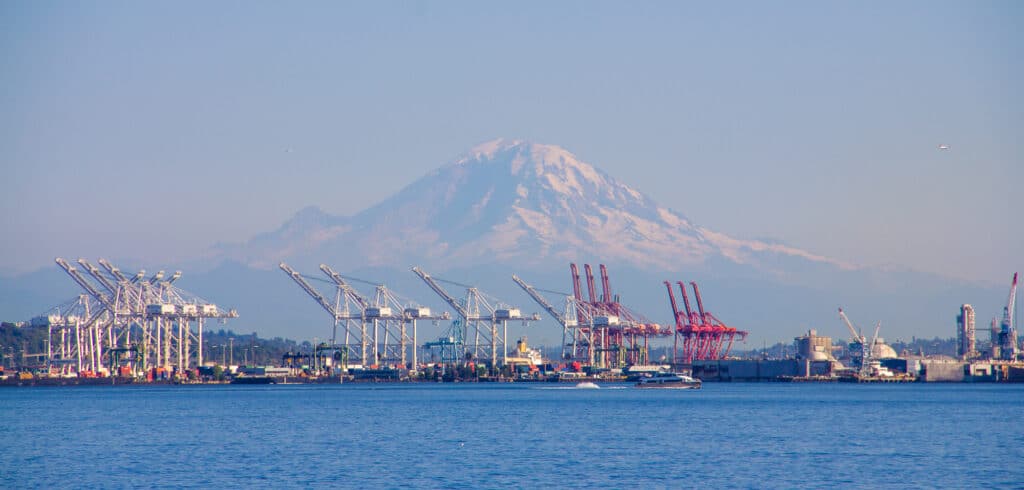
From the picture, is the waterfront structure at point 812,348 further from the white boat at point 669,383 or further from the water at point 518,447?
the water at point 518,447

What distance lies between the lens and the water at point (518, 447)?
41969 millimetres

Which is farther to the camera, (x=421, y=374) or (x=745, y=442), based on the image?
(x=421, y=374)

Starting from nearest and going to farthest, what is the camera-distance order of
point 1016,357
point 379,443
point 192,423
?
point 379,443 < point 192,423 < point 1016,357

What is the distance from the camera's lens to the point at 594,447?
52656 mm

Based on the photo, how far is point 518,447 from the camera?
53.1m

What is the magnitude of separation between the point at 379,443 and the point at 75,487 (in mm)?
16290

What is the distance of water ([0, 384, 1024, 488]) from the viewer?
41969mm

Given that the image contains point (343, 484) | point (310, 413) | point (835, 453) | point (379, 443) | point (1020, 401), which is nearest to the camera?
point (343, 484)

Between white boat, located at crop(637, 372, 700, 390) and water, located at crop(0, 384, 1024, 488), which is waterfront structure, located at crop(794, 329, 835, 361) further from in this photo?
water, located at crop(0, 384, 1024, 488)

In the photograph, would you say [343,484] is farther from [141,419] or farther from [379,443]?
[141,419]

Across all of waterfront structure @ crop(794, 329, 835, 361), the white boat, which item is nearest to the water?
the white boat

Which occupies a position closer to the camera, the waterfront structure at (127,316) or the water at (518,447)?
the water at (518,447)

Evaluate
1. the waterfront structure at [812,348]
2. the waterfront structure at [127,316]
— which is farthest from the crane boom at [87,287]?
the waterfront structure at [812,348]

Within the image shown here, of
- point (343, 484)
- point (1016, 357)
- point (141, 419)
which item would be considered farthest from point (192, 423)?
point (1016, 357)
